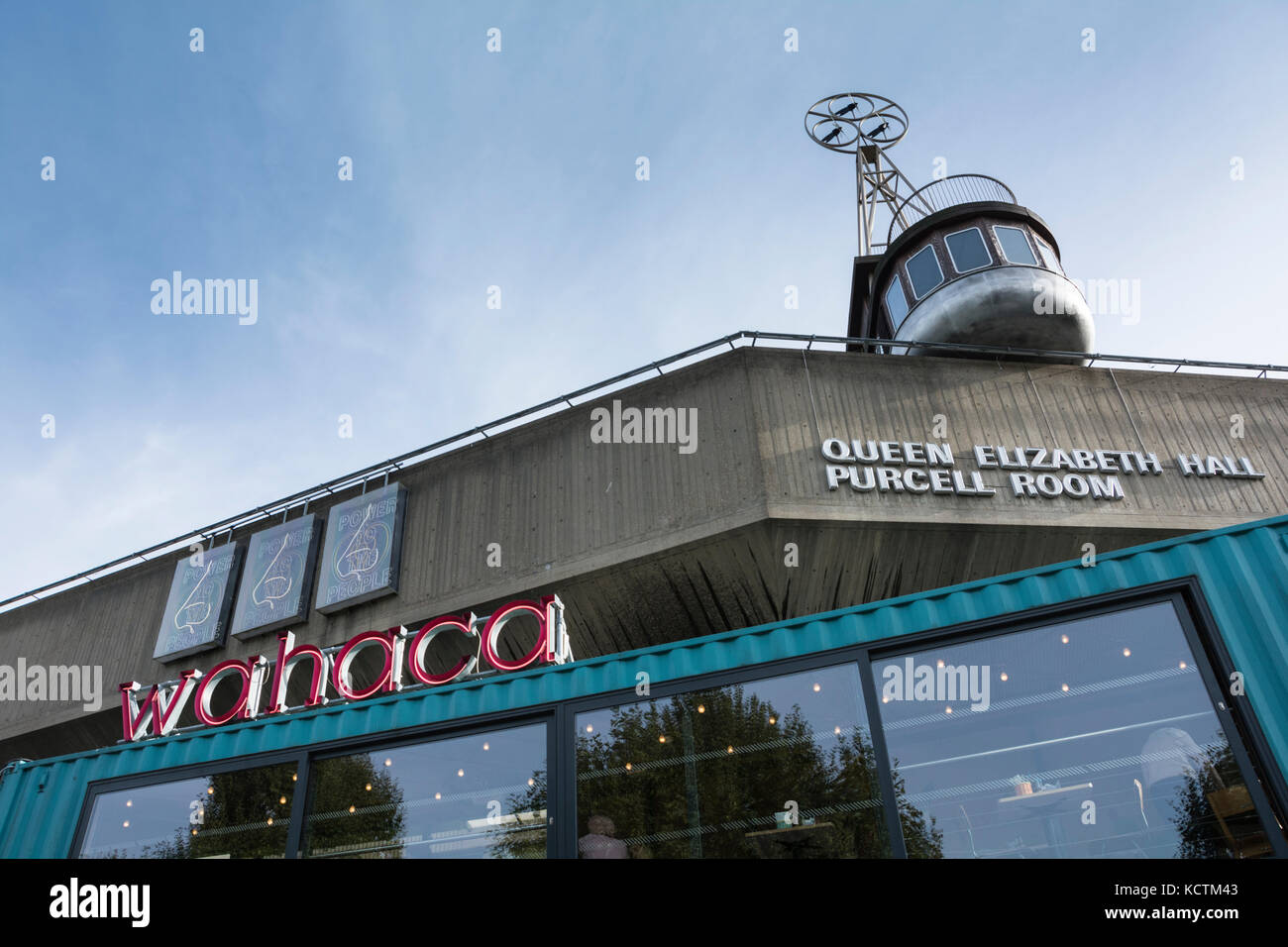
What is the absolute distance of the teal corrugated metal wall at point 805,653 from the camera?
6.32 meters

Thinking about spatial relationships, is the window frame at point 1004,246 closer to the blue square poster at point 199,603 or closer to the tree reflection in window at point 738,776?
the tree reflection in window at point 738,776

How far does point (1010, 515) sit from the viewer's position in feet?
48.6

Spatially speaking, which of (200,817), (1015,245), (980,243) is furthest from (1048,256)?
(200,817)

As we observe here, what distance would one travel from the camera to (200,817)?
9039 millimetres

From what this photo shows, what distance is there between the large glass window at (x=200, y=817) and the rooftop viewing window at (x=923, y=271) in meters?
18.3

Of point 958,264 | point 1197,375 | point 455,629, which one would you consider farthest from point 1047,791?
point 958,264

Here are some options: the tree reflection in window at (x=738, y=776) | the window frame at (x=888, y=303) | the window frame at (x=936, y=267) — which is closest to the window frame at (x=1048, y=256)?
the window frame at (x=936, y=267)

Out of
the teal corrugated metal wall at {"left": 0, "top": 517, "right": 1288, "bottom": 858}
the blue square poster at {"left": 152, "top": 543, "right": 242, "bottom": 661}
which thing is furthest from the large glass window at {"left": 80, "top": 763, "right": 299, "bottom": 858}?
the blue square poster at {"left": 152, "top": 543, "right": 242, "bottom": 661}

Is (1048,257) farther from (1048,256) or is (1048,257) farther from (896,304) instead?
(896,304)

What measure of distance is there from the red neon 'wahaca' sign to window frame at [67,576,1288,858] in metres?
4.69

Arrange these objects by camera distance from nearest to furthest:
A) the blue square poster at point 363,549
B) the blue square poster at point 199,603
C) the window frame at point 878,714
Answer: the window frame at point 878,714
the blue square poster at point 363,549
the blue square poster at point 199,603

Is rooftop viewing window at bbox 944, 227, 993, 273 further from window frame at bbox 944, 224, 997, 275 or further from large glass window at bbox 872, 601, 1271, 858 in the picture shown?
large glass window at bbox 872, 601, 1271, 858
